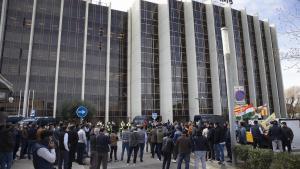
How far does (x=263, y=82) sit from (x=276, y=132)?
63319mm

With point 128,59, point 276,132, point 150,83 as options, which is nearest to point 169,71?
point 150,83

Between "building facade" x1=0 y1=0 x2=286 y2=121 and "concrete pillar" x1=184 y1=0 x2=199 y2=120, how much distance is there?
0.78 ft

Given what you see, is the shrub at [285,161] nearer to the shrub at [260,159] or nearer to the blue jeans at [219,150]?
the shrub at [260,159]

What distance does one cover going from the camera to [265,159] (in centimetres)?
971

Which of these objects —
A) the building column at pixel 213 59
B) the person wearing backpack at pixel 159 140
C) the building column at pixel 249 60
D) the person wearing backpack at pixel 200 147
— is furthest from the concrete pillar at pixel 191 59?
the person wearing backpack at pixel 200 147

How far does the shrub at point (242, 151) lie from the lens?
1110 cm

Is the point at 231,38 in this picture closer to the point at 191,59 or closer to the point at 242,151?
the point at 191,59

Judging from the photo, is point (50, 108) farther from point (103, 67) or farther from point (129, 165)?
point (129, 165)

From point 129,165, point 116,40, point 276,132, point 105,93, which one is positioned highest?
point 116,40

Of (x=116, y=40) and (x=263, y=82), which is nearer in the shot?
(x=116, y=40)

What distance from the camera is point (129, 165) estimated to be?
13.9m

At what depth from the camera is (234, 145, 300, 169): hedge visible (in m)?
8.48

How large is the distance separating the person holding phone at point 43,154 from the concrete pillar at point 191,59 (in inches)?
2192

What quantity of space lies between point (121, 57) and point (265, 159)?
59084 millimetres
